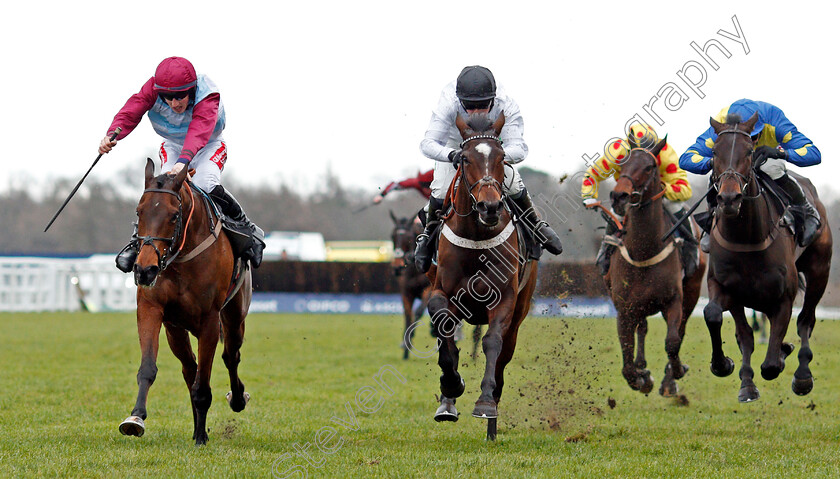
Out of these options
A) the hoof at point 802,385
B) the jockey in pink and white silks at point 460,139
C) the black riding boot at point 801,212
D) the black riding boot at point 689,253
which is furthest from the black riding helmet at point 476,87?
the black riding boot at point 689,253

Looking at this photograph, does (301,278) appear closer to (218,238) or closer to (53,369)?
(53,369)

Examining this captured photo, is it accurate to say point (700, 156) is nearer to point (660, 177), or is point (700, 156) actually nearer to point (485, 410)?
point (660, 177)

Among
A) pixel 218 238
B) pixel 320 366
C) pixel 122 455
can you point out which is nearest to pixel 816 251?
pixel 218 238

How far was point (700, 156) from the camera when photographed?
7.83 meters

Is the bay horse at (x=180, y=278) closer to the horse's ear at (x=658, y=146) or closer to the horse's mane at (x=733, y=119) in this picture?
the horse's mane at (x=733, y=119)

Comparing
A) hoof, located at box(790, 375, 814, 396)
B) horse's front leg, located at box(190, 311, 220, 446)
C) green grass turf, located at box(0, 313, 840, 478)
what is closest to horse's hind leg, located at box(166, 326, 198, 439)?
horse's front leg, located at box(190, 311, 220, 446)

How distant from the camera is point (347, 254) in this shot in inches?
1606

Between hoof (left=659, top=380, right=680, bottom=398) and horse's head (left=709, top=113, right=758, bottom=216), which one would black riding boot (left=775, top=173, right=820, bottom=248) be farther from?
hoof (left=659, top=380, right=680, bottom=398)

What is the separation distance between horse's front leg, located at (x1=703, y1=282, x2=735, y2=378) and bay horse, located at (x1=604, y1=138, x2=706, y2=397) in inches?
37.5

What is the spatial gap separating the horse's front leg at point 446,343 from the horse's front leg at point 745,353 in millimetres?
2263

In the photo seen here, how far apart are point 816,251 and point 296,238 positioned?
32882 mm

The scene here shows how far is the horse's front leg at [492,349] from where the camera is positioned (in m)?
6.00

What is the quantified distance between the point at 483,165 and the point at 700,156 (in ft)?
8.42

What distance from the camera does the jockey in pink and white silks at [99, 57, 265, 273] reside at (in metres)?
6.63
